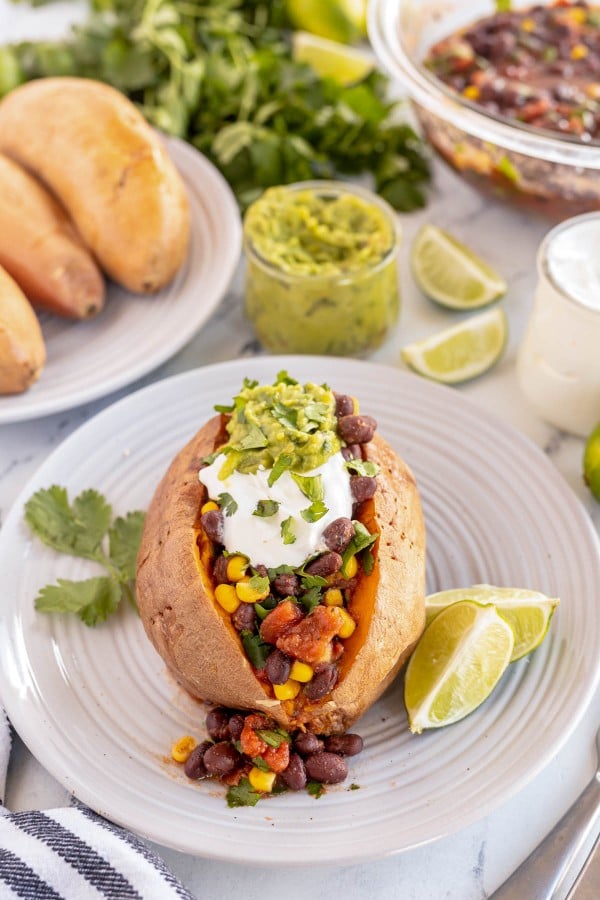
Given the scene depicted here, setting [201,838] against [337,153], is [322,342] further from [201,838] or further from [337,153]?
[201,838]

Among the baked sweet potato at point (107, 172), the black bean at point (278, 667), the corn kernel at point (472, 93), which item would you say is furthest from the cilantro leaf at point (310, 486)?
the corn kernel at point (472, 93)

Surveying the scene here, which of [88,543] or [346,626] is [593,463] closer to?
[346,626]

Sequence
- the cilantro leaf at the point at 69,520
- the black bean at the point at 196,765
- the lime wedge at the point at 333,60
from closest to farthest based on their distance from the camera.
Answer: the black bean at the point at 196,765
the cilantro leaf at the point at 69,520
the lime wedge at the point at 333,60

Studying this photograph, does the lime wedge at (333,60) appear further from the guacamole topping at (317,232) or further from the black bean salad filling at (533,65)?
the guacamole topping at (317,232)

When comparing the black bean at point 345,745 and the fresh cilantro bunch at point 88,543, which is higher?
the fresh cilantro bunch at point 88,543

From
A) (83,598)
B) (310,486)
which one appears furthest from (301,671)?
(83,598)

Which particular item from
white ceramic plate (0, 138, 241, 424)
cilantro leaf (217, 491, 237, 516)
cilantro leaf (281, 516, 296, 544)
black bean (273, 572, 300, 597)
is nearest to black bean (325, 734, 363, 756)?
black bean (273, 572, 300, 597)

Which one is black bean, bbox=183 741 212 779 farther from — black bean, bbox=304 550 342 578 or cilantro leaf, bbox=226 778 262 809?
black bean, bbox=304 550 342 578
